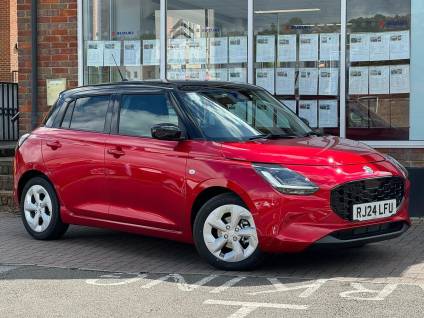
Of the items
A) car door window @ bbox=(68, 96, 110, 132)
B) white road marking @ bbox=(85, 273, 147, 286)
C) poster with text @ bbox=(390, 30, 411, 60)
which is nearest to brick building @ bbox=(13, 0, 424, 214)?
poster with text @ bbox=(390, 30, 411, 60)

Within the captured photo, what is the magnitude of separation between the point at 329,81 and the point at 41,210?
14.0 feet

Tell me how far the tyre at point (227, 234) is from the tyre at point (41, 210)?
2093 millimetres

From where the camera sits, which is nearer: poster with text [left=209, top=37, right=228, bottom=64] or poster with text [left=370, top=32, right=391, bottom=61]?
poster with text [left=370, top=32, right=391, bottom=61]

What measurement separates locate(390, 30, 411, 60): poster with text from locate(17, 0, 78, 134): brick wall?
4.69m

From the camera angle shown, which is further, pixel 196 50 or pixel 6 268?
pixel 196 50

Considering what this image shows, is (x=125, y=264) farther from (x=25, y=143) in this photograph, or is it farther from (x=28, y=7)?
(x=28, y=7)

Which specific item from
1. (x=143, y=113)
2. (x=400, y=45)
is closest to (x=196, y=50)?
(x=400, y=45)

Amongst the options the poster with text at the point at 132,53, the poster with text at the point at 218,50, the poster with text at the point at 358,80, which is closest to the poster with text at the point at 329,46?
the poster with text at the point at 358,80

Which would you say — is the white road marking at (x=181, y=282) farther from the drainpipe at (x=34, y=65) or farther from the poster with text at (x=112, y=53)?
the drainpipe at (x=34, y=65)

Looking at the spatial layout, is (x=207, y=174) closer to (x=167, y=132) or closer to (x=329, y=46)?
(x=167, y=132)

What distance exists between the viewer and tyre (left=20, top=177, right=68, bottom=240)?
7.82 meters

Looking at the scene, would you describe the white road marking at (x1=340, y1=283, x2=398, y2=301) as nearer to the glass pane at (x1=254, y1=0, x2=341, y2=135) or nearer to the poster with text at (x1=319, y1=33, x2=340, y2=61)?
the glass pane at (x1=254, y1=0, x2=341, y2=135)

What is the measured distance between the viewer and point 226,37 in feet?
33.7

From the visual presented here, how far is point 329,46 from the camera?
9.77 metres
